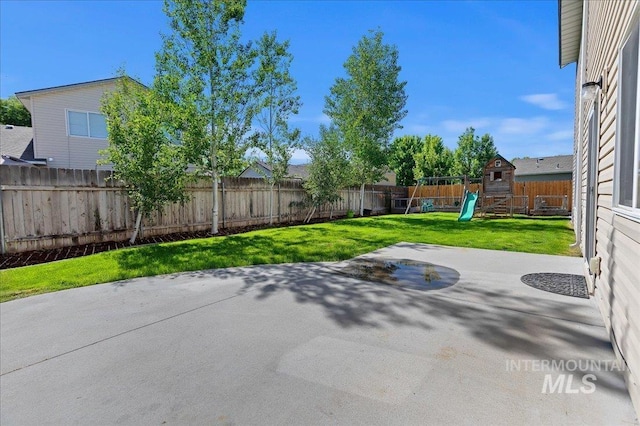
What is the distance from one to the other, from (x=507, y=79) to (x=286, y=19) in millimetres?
10669

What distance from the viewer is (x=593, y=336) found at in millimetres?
2684

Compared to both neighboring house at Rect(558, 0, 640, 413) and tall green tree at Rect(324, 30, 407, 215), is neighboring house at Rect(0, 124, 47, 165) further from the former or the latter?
neighboring house at Rect(558, 0, 640, 413)

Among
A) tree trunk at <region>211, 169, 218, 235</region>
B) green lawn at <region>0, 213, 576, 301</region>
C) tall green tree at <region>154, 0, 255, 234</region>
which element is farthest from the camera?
tree trunk at <region>211, 169, 218, 235</region>

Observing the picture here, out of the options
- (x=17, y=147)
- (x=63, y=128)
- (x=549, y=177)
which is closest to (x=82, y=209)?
(x=63, y=128)

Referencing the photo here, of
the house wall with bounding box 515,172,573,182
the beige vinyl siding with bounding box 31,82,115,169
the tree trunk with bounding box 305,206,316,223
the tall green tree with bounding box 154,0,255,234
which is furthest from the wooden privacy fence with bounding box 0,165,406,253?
the house wall with bounding box 515,172,573,182

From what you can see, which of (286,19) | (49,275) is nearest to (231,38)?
(286,19)

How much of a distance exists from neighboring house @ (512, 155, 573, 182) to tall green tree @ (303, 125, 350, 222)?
2396 cm

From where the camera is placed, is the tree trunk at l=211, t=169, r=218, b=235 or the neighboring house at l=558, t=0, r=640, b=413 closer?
the neighboring house at l=558, t=0, r=640, b=413

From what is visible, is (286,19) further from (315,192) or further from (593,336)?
(593,336)

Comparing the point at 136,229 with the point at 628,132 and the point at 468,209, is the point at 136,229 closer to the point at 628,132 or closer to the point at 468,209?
the point at 628,132

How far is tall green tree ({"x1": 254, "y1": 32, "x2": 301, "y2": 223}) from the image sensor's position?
9703 mm

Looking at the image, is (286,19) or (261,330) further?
(286,19)

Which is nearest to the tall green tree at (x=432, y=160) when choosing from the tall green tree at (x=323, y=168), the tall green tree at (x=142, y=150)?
the tall green tree at (x=323, y=168)

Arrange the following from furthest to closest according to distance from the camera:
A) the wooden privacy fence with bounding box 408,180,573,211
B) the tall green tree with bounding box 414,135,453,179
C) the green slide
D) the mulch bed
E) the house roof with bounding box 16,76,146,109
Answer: the tall green tree with bounding box 414,135,453,179
the wooden privacy fence with bounding box 408,180,573,211
the green slide
the house roof with bounding box 16,76,146,109
the mulch bed
